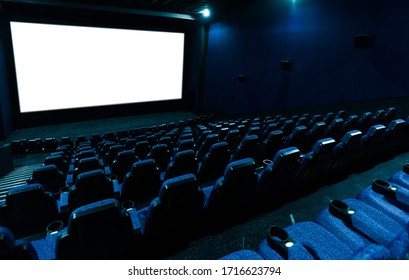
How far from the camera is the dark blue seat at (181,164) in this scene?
9.77ft

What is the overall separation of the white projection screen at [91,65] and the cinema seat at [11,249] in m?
10.8

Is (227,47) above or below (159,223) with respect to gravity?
above

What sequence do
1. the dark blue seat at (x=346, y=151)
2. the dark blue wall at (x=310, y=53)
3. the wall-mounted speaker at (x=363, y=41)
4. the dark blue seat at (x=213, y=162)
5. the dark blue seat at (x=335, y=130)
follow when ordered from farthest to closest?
the wall-mounted speaker at (x=363, y=41) → the dark blue wall at (x=310, y=53) → the dark blue seat at (x=335, y=130) → the dark blue seat at (x=213, y=162) → the dark blue seat at (x=346, y=151)

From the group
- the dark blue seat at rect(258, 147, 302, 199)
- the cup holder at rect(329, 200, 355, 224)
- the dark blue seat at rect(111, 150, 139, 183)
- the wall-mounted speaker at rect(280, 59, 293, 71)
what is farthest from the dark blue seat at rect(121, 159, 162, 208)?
the wall-mounted speaker at rect(280, 59, 293, 71)

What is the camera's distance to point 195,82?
45.4 feet

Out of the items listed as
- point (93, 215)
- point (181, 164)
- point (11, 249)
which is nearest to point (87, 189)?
point (181, 164)

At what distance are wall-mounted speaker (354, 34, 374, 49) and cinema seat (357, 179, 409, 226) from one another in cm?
563

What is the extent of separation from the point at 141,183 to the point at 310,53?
740 cm

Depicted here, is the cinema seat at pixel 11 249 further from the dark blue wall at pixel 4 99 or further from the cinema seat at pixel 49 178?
the dark blue wall at pixel 4 99

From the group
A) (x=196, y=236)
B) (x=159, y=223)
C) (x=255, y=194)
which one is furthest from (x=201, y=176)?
(x=159, y=223)

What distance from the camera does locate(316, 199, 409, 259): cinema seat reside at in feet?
5.42

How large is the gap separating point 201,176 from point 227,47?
379 inches

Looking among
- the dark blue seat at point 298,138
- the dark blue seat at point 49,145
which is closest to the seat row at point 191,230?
the dark blue seat at point 298,138
